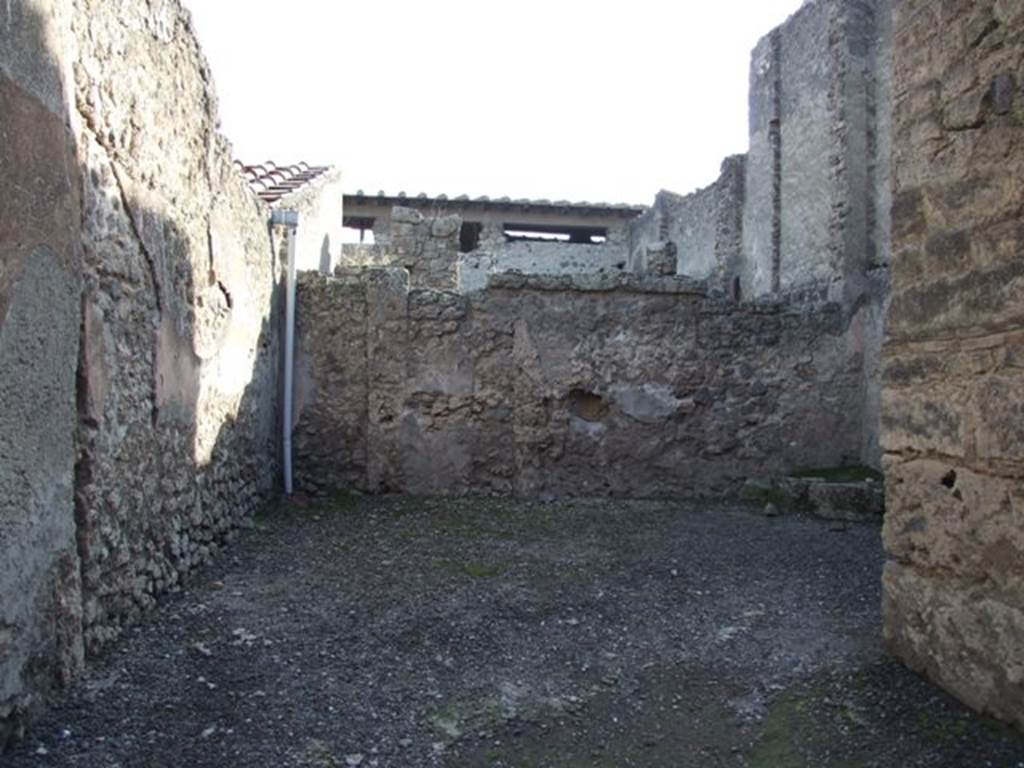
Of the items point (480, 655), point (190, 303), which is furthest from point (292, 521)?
point (480, 655)

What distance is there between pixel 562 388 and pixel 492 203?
9.72 meters

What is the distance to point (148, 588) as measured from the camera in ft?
12.8

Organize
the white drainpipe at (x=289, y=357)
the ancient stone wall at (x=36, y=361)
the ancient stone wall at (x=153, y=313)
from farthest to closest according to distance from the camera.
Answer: the white drainpipe at (x=289, y=357) → the ancient stone wall at (x=153, y=313) → the ancient stone wall at (x=36, y=361)

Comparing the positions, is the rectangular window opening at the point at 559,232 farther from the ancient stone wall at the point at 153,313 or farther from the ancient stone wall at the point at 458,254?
the ancient stone wall at the point at 153,313

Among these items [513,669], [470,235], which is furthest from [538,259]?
[513,669]

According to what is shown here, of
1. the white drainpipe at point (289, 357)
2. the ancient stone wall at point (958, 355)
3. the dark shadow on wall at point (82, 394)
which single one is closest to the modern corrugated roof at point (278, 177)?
the white drainpipe at point (289, 357)

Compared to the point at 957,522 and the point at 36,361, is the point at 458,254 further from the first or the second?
the point at 957,522

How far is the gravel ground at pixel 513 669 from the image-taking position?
277 cm

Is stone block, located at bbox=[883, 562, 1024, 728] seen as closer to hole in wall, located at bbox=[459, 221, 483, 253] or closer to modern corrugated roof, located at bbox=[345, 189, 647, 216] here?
modern corrugated roof, located at bbox=[345, 189, 647, 216]

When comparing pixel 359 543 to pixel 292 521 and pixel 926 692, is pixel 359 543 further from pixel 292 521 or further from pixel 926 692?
pixel 926 692

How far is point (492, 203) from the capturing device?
16594mm

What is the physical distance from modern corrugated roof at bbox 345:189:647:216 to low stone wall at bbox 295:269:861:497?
890 centimetres

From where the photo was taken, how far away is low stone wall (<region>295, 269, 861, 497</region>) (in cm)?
739

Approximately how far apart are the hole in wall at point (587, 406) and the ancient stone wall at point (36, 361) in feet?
16.6
